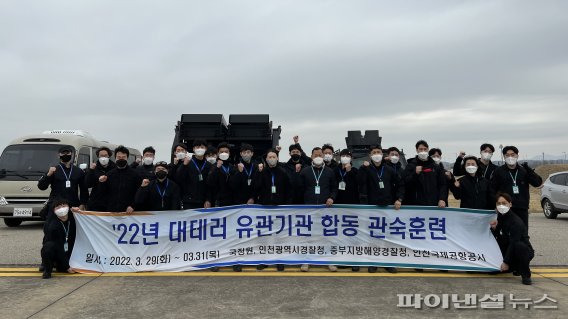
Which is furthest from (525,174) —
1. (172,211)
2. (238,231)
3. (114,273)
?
(114,273)

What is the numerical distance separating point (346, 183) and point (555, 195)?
969cm

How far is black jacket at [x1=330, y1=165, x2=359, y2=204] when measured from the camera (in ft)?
22.7

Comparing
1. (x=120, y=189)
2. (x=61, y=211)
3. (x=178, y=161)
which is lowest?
(x=61, y=211)

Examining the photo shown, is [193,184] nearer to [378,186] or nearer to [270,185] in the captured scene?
[270,185]

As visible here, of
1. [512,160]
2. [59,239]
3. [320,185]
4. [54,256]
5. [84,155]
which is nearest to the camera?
[54,256]

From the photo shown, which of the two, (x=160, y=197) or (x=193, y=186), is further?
(x=193, y=186)

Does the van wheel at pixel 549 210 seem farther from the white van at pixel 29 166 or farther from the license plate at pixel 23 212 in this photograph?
the license plate at pixel 23 212

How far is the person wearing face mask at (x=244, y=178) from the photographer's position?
21.7 feet

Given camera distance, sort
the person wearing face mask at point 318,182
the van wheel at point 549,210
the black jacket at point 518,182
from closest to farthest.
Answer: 1. the black jacket at point 518,182
2. the person wearing face mask at point 318,182
3. the van wheel at point 549,210

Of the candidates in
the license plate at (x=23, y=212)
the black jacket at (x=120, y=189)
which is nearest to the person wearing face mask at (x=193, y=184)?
the black jacket at (x=120, y=189)

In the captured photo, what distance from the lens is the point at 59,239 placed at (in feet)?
19.7

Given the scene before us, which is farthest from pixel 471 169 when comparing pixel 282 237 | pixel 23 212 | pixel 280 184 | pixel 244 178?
pixel 23 212

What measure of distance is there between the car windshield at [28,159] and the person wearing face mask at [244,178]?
636cm

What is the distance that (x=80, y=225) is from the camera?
246 inches
